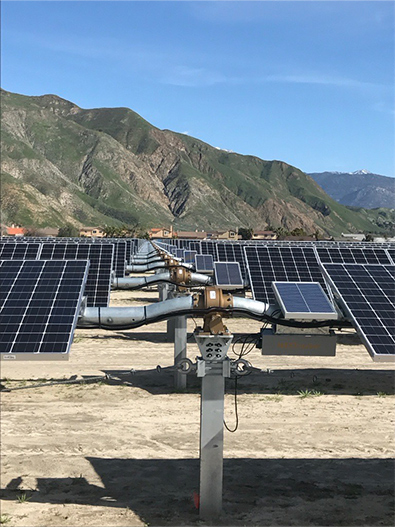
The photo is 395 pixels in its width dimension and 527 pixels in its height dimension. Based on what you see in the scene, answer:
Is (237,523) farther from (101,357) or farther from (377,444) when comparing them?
(101,357)

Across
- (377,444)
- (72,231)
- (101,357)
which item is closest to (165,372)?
(101,357)

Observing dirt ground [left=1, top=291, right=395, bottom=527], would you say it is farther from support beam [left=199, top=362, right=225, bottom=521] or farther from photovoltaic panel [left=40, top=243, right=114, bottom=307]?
photovoltaic panel [left=40, top=243, right=114, bottom=307]

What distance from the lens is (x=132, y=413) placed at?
659 inches

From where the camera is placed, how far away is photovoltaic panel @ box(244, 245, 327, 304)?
24906 mm

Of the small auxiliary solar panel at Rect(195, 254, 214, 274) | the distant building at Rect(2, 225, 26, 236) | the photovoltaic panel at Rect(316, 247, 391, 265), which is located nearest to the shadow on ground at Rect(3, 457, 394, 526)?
the photovoltaic panel at Rect(316, 247, 391, 265)

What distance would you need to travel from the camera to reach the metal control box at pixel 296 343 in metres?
11.7

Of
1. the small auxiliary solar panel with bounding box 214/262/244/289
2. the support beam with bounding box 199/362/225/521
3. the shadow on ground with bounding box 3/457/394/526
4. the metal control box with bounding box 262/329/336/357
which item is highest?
the small auxiliary solar panel with bounding box 214/262/244/289

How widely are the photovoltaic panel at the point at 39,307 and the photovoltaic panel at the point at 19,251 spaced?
18.8m

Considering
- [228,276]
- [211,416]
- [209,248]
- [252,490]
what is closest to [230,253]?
[209,248]

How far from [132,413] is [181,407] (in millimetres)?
1505

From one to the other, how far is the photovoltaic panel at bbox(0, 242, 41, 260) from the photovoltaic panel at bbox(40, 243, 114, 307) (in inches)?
24.0

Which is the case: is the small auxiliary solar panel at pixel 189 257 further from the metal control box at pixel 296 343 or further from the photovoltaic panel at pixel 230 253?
the metal control box at pixel 296 343

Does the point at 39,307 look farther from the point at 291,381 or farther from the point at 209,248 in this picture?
the point at 209,248

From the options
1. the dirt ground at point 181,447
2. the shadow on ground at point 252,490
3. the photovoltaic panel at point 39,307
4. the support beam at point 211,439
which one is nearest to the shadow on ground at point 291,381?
the dirt ground at point 181,447
